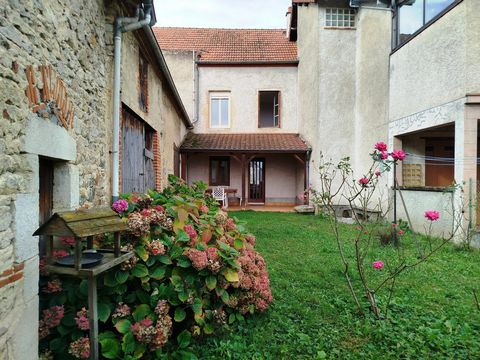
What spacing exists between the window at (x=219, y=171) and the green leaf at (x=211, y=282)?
455 inches

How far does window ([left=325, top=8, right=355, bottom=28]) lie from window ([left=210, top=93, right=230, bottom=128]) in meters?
5.29

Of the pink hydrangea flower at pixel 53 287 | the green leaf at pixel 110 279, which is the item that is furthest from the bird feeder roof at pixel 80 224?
the pink hydrangea flower at pixel 53 287

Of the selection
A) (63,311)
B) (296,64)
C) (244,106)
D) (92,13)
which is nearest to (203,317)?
(63,311)

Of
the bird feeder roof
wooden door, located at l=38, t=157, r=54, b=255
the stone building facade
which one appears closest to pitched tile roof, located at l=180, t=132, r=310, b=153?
the stone building facade

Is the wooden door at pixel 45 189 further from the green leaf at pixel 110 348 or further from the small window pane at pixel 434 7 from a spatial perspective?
the small window pane at pixel 434 7

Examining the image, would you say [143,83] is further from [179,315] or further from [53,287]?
[179,315]

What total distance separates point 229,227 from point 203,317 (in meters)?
1.15

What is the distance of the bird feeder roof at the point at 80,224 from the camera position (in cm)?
183

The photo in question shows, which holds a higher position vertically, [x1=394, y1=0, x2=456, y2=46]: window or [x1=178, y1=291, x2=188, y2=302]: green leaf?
[x1=394, y1=0, x2=456, y2=46]: window

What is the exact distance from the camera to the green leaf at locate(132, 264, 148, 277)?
232 centimetres

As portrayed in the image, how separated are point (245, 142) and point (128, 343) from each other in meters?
11.2

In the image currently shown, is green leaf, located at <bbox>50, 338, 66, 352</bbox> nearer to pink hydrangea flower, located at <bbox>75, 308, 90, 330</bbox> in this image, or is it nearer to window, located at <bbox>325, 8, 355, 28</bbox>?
pink hydrangea flower, located at <bbox>75, 308, 90, 330</bbox>

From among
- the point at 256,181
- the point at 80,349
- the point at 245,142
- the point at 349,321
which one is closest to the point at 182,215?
the point at 80,349

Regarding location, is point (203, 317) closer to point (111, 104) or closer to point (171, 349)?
point (171, 349)
